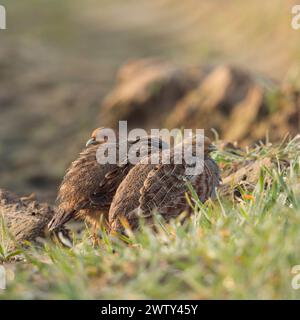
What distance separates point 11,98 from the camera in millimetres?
12555

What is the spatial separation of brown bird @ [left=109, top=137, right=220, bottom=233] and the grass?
2.58ft

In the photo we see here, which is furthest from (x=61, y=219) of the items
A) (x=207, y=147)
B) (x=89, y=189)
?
(x=207, y=147)

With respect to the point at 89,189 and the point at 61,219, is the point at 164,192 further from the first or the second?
the point at 61,219

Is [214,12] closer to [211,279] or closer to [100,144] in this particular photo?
[100,144]

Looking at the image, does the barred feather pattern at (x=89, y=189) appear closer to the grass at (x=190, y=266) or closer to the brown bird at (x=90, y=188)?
the brown bird at (x=90, y=188)

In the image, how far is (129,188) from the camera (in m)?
4.69

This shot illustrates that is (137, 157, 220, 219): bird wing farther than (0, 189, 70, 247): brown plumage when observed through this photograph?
→ No

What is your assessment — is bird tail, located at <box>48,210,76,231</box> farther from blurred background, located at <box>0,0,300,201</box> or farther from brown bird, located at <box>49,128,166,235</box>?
blurred background, located at <box>0,0,300,201</box>

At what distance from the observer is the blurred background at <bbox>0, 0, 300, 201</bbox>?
9.40 meters

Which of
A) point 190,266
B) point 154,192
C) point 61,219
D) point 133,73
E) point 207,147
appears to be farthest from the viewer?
point 133,73

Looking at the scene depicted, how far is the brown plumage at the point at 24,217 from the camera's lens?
4977mm

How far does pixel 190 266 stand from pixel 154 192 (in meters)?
1.51

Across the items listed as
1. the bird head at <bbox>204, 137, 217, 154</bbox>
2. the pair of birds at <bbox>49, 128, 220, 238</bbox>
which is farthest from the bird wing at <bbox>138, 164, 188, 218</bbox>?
the bird head at <bbox>204, 137, 217, 154</bbox>
